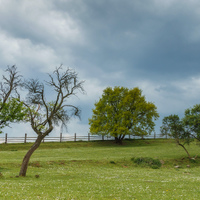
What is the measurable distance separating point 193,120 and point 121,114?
2656 centimetres

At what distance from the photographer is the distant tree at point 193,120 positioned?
40294 millimetres

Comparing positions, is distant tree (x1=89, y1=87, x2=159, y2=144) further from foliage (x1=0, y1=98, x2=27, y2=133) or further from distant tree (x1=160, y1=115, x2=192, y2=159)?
foliage (x1=0, y1=98, x2=27, y2=133)

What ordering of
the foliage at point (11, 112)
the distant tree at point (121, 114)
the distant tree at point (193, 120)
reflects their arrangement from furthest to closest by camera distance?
the distant tree at point (121, 114), the distant tree at point (193, 120), the foliage at point (11, 112)

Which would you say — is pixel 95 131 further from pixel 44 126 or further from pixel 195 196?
pixel 195 196

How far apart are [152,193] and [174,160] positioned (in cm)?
2749

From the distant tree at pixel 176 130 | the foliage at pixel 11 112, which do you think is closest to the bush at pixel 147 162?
the distant tree at pixel 176 130

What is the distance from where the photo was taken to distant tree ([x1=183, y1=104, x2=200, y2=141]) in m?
40.3

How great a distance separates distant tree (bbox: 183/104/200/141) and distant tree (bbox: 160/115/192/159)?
872 mm

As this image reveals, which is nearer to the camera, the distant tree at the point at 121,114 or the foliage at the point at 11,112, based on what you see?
the foliage at the point at 11,112

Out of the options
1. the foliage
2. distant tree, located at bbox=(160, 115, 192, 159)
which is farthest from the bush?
the foliage

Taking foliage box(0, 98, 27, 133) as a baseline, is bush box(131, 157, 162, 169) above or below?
below

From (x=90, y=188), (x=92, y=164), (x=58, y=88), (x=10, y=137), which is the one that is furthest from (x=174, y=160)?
(x=10, y=137)

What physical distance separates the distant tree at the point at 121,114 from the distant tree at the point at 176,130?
20227mm

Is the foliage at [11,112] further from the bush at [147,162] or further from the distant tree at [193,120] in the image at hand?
the distant tree at [193,120]
